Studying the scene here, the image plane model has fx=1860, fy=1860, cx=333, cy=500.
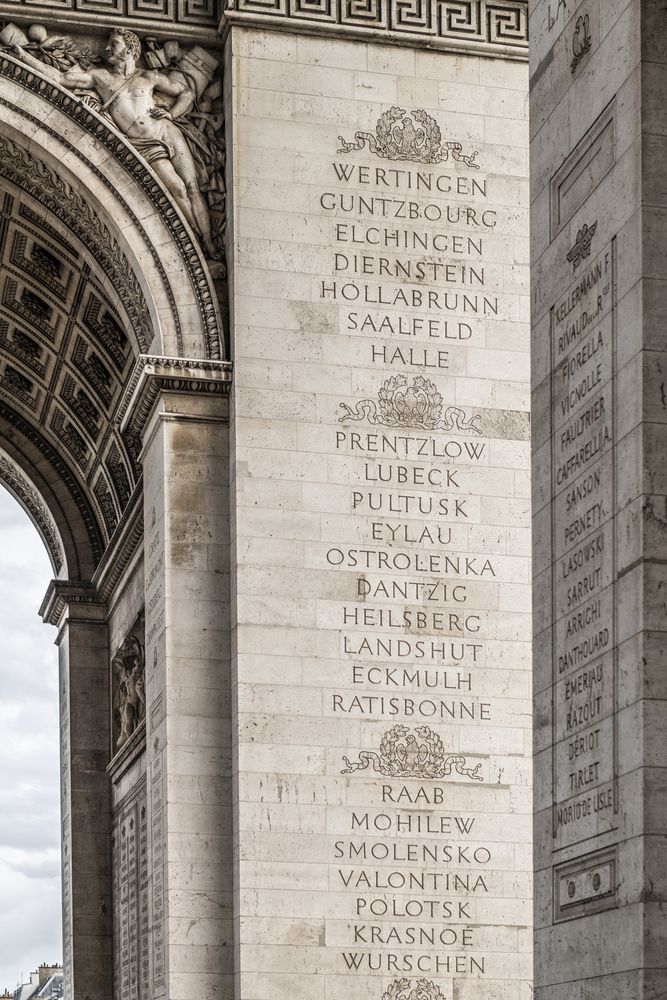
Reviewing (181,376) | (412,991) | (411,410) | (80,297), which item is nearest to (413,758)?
(412,991)

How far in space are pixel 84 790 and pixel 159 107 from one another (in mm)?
14295

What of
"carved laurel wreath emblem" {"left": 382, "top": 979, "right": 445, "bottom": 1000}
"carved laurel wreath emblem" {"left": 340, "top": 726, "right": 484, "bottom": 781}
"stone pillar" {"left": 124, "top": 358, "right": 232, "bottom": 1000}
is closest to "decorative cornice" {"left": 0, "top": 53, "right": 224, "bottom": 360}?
"stone pillar" {"left": 124, "top": 358, "right": 232, "bottom": 1000}

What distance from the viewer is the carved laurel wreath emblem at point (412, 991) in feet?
80.2

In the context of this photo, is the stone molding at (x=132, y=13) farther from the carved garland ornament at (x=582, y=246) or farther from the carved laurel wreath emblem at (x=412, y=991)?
the carved laurel wreath emblem at (x=412, y=991)

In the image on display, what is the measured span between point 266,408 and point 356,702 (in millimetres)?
4207

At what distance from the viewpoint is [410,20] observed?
1074 inches

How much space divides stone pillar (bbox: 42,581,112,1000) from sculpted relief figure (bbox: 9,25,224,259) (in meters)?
11.8

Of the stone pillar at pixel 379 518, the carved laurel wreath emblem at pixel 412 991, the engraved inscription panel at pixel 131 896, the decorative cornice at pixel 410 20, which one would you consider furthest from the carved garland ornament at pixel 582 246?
the engraved inscription panel at pixel 131 896

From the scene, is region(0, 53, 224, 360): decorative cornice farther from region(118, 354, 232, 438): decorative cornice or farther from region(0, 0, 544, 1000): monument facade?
region(118, 354, 232, 438): decorative cornice

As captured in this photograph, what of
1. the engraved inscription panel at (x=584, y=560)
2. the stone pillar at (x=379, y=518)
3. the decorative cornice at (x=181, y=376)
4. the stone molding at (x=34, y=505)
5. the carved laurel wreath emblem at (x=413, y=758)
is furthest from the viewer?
the stone molding at (x=34, y=505)

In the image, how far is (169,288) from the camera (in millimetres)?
26172

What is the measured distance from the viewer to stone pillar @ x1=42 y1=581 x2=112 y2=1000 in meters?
34.4

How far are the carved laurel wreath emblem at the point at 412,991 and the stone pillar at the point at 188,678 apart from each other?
2166 mm

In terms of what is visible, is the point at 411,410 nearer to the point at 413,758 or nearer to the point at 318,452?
the point at 318,452
